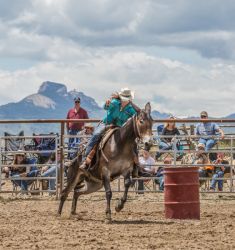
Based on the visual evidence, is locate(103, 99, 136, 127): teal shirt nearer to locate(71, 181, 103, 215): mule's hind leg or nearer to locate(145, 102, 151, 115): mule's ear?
locate(145, 102, 151, 115): mule's ear

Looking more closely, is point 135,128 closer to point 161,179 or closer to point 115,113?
point 115,113

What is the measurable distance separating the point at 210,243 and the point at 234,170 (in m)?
7.76

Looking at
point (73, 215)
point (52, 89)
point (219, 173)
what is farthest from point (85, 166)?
point (52, 89)

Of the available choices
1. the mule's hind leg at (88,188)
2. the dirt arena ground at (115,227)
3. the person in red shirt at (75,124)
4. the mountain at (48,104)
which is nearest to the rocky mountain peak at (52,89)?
the mountain at (48,104)

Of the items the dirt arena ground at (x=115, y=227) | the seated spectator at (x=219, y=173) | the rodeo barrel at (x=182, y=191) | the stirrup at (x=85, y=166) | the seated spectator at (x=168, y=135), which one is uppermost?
the seated spectator at (x=168, y=135)

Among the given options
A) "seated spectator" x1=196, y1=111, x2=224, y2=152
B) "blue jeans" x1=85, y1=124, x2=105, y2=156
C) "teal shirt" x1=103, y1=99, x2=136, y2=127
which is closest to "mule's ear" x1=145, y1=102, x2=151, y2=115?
"teal shirt" x1=103, y1=99, x2=136, y2=127

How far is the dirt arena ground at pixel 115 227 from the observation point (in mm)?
9320

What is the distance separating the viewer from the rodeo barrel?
1223 cm

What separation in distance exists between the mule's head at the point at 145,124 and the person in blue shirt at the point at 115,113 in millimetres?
461

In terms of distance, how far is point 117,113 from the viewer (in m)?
12.9

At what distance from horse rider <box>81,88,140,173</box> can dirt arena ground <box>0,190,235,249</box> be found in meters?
1.06

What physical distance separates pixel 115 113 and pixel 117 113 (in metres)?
0.03

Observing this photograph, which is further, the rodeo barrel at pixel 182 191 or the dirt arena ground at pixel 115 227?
the rodeo barrel at pixel 182 191

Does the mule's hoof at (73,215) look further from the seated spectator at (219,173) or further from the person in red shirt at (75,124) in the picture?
the seated spectator at (219,173)
